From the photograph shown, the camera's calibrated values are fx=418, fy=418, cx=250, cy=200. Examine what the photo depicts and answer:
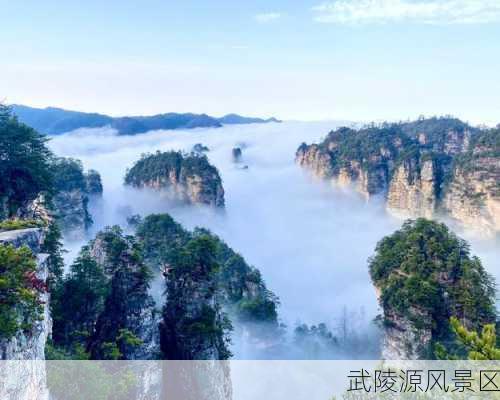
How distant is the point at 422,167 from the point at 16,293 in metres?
78.0

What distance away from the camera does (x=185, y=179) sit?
82.8 m

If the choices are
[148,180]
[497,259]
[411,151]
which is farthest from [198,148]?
[497,259]

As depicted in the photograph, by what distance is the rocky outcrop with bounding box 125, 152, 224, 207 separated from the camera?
81562 mm

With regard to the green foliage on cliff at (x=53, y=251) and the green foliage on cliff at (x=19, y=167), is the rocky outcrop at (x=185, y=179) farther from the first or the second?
the green foliage on cliff at (x=53, y=251)

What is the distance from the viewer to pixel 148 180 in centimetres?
8862

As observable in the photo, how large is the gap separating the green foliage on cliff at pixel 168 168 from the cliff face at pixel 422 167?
3537 centimetres

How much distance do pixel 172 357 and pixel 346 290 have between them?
56224mm

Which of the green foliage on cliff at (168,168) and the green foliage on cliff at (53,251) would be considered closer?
the green foliage on cliff at (53,251)

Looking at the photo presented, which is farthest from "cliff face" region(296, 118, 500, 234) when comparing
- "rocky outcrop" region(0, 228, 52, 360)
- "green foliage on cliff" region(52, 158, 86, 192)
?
"rocky outcrop" region(0, 228, 52, 360)

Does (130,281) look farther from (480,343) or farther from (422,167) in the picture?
(422,167)

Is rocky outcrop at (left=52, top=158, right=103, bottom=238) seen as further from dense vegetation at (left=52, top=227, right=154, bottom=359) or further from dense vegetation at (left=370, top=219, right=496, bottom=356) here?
dense vegetation at (left=370, top=219, right=496, bottom=356)

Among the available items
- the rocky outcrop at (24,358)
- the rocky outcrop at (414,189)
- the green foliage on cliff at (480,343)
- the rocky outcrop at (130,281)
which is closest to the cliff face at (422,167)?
the rocky outcrop at (414,189)

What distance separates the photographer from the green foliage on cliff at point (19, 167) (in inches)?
983

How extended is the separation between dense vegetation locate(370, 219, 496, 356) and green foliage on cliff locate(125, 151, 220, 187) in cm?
5526
